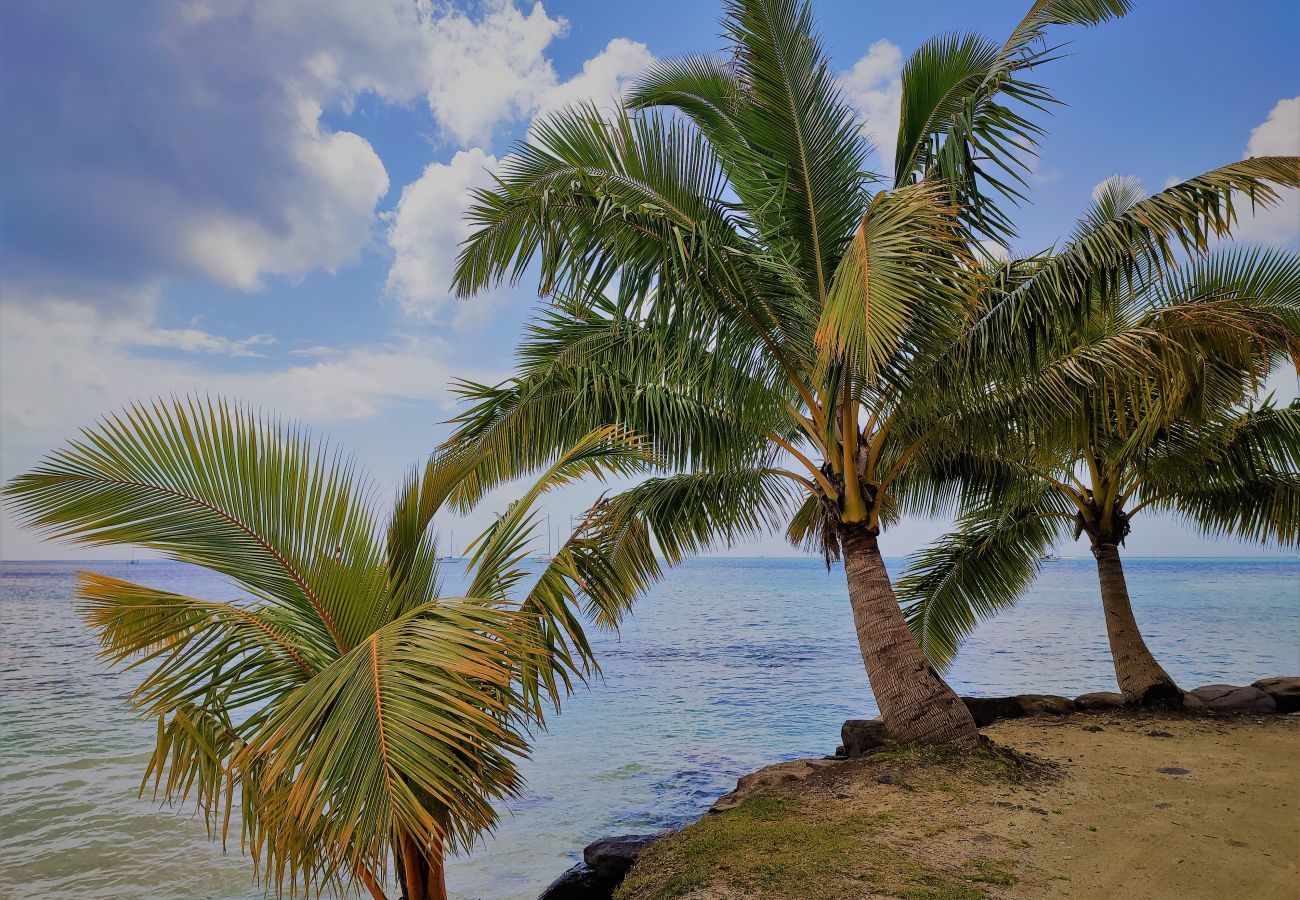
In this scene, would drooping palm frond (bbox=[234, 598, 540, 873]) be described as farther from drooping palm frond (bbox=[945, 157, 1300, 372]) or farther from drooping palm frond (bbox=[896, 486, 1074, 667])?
drooping palm frond (bbox=[896, 486, 1074, 667])

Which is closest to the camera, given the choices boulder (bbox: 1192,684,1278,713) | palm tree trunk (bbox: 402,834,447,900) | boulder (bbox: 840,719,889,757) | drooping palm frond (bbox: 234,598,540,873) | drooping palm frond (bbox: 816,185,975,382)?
drooping palm frond (bbox: 234,598,540,873)

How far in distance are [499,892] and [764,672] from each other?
1338 centimetres

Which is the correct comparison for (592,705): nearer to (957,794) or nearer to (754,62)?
(957,794)

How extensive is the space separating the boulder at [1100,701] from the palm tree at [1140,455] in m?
0.15

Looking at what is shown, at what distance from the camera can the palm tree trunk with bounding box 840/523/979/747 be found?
6.57m

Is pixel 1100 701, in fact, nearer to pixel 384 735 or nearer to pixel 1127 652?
pixel 1127 652

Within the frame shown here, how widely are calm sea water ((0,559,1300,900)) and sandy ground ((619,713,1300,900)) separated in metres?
3.07

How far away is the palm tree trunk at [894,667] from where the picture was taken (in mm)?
6570

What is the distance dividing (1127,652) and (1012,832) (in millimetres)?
5239

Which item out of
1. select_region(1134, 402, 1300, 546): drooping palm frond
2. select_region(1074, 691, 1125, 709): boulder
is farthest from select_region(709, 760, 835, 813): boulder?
select_region(1134, 402, 1300, 546): drooping palm frond

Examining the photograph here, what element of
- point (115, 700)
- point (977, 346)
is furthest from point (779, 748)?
point (115, 700)

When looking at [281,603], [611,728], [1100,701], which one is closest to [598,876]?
[281,603]

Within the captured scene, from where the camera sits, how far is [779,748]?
38.5 feet

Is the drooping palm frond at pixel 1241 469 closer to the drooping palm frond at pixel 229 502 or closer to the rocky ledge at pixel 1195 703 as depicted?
the rocky ledge at pixel 1195 703
